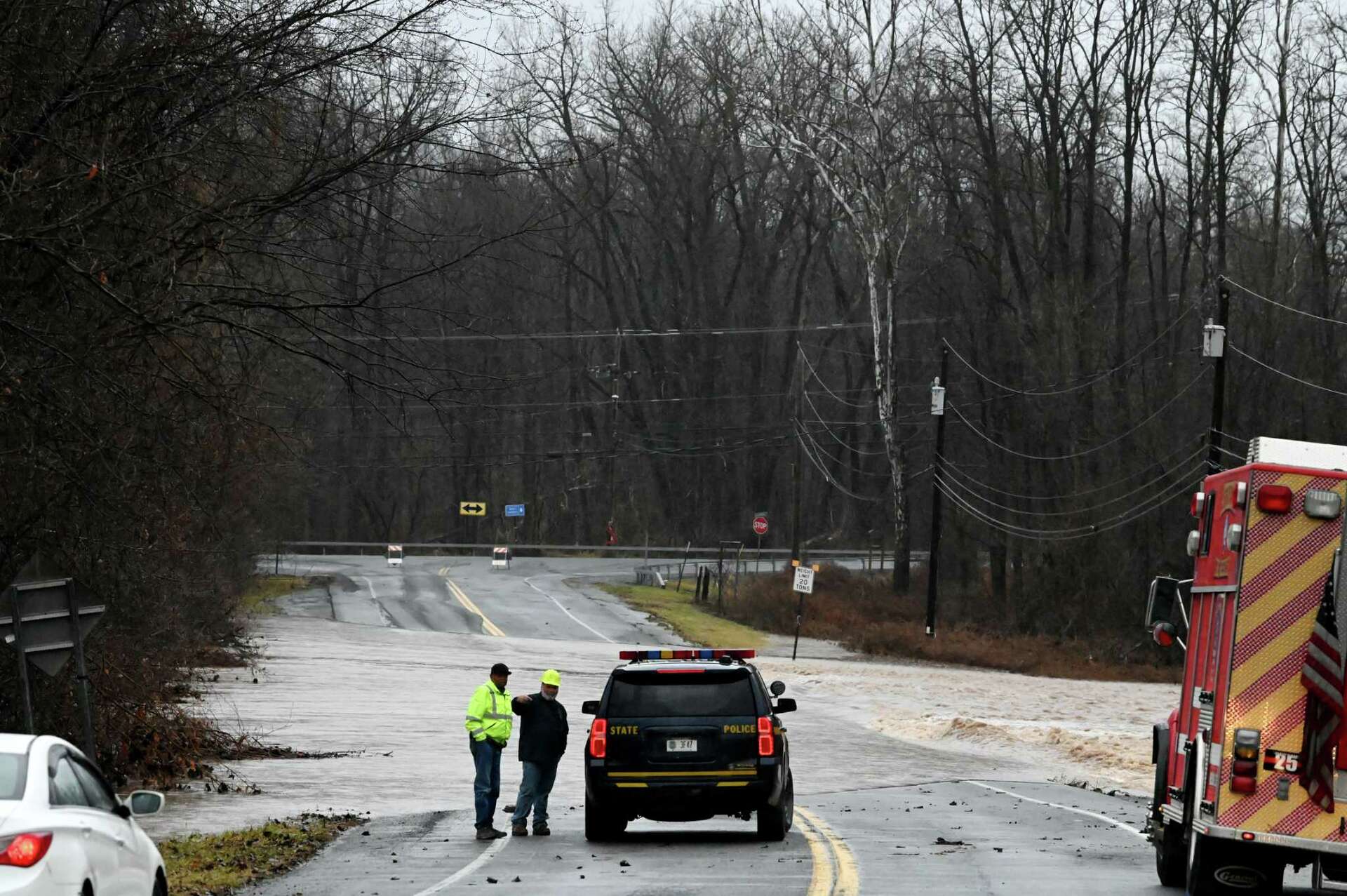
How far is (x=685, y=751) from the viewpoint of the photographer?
61.4 feet

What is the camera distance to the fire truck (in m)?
12.4

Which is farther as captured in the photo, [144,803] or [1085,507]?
[1085,507]

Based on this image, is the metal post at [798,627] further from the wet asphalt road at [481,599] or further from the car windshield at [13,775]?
the car windshield at [13,775]

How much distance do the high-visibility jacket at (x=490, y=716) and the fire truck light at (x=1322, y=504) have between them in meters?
9.40

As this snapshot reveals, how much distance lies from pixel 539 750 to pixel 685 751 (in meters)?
1.79

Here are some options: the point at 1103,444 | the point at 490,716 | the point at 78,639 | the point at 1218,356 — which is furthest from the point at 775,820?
the point at 1103,444

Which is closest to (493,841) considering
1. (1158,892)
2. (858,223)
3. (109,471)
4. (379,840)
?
(379,840)

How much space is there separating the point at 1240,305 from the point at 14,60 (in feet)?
163

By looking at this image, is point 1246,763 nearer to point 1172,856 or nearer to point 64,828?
point 1172,856

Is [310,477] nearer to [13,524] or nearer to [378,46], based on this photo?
[13,524]

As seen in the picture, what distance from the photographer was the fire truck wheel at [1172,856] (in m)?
14.8

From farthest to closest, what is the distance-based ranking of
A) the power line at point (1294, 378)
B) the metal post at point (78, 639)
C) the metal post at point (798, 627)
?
1. the power line at point (1294, 378)
2. the metal post at point (798, 627)
3. the metal post at point (78, 639)

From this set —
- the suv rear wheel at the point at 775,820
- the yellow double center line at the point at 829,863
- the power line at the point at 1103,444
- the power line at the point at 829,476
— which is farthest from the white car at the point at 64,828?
the power line at the point at 829,476

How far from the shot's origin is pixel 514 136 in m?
14.9
